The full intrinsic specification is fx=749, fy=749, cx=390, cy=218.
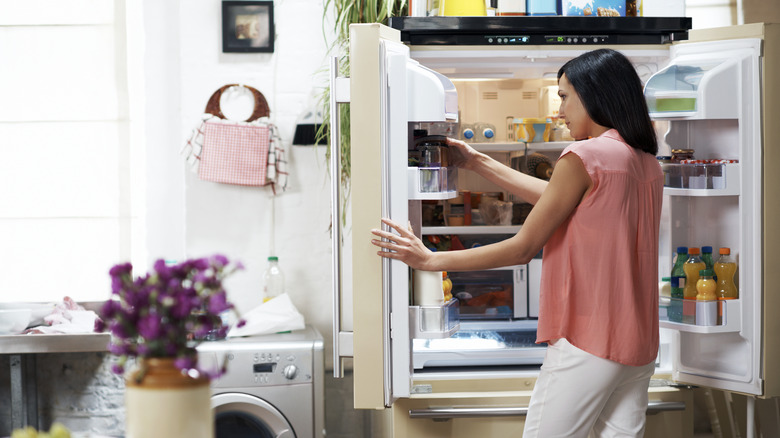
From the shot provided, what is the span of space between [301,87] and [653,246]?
78.3 inches

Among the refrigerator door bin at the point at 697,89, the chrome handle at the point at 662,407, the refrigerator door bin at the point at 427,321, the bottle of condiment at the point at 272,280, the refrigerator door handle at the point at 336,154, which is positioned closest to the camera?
the refrigerator door handle at the point at 336,154

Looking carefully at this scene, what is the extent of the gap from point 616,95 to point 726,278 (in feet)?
3.04

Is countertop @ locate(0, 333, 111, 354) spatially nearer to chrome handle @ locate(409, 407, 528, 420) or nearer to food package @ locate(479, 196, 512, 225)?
chrome handle @ locate(409, 407, 528, 420)

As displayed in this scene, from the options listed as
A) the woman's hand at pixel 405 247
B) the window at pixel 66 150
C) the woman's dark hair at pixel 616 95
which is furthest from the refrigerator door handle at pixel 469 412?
the window at pixel 66 150

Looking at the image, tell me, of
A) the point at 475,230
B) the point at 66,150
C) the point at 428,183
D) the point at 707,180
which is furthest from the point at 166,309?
the point at 66,150

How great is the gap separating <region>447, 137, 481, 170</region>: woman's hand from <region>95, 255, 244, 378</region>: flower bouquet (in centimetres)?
142

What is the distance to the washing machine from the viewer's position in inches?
112

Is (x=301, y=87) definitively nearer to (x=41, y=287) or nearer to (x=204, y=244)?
(x=204, y=244)

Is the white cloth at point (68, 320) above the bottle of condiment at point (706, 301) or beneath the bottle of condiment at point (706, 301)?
beneath

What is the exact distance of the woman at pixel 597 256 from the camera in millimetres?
1776

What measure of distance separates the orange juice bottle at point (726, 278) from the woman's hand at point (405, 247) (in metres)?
1.05

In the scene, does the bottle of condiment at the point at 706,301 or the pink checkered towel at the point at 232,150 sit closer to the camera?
the bottle of condiment at the point at 706,301

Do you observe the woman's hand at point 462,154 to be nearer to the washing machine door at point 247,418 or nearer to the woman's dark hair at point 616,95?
the woman's dark hair at point 616,95

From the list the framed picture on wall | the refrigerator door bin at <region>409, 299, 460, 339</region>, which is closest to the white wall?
the framed picture on wall
